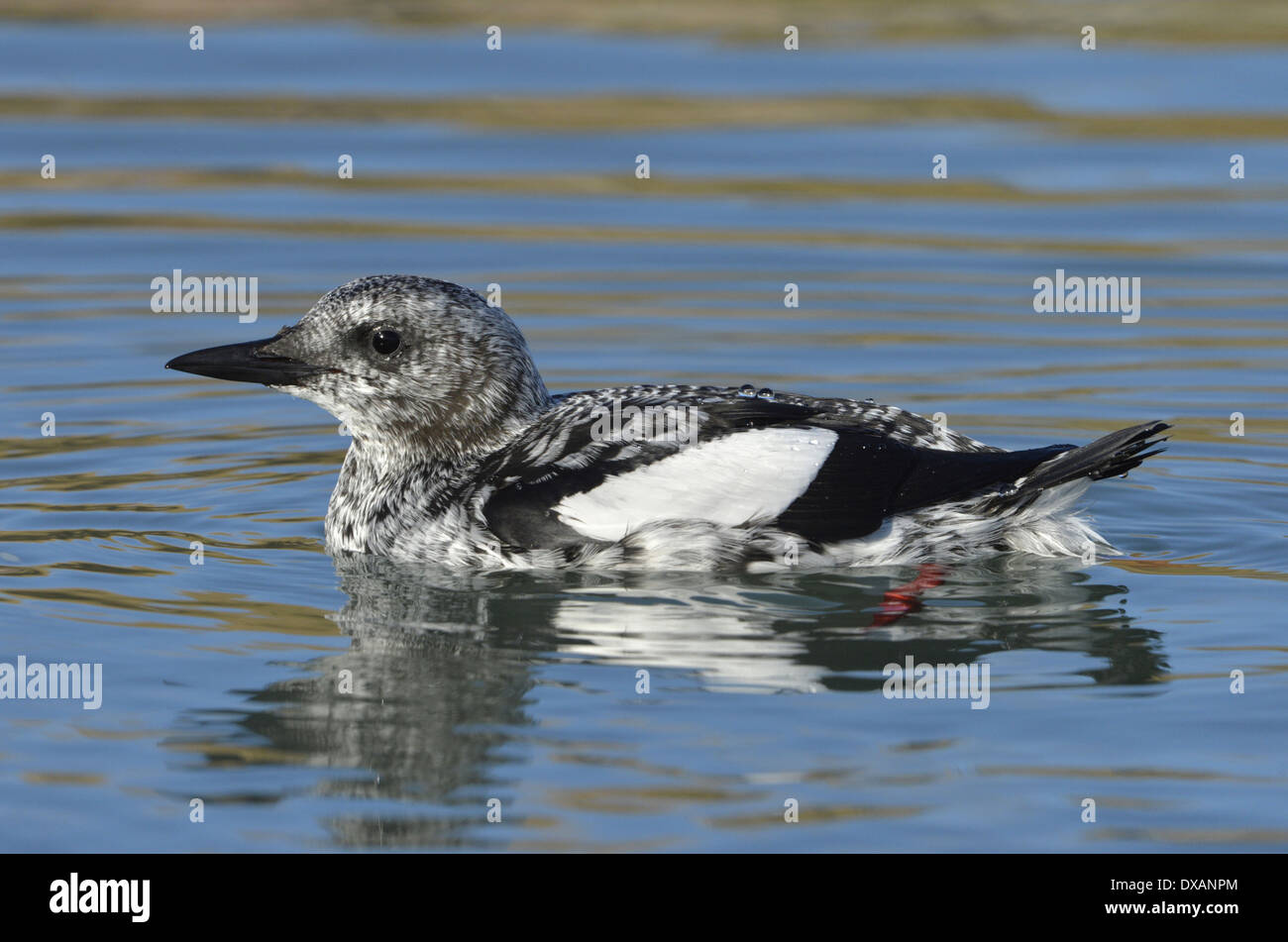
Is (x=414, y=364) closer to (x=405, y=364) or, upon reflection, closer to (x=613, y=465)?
(x=405, y=364)

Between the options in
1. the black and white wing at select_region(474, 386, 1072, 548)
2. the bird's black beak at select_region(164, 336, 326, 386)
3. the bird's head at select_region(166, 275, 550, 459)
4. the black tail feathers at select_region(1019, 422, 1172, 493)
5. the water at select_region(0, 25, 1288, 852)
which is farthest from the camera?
the bird's head at select_region(166, 275, 550, 459)

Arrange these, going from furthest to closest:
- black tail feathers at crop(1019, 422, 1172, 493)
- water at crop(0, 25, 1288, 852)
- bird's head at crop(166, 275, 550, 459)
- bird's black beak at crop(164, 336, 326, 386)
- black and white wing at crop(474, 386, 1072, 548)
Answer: bird's head at crop(166, 275, 550, 459), bird's black beak at crop(164, 336, 326, 386), black and white wing at crop(474, 386, 1072, 548), black tail feathers at crop(1019, 422, 1172, 493), water at crop(0, 25, 1288, 852)

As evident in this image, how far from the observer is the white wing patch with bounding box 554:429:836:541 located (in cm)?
693

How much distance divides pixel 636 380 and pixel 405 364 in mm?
2822

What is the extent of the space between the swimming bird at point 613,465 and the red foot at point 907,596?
8 centimetres

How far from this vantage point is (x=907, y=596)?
22.8 feet

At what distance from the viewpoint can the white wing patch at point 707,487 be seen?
22.7 ft

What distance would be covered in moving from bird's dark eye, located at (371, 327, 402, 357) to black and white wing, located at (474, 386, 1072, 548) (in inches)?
32.8

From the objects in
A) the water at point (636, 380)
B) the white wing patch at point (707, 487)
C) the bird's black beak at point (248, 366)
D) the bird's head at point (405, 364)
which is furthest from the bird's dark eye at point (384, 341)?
the white wing patch at point (707, 487)

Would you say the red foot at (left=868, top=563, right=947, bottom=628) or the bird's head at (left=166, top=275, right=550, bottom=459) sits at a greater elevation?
the bird's head at (left=166, top=275, right=550, bottom=459)

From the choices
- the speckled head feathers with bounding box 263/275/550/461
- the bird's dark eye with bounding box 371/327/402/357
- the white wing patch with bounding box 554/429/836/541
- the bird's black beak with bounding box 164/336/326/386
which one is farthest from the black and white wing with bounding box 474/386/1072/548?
the bird's black beak with bounding box 164/336/326/386

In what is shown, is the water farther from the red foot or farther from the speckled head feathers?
the speckled head feathers

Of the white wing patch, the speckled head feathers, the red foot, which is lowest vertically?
the red foot

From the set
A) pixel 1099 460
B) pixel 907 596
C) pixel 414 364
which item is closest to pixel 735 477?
pixel 907 596
